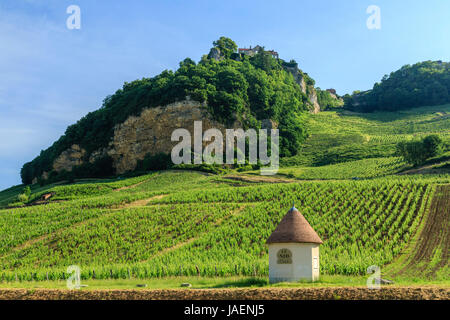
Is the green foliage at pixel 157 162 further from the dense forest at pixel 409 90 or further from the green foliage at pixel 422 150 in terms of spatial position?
the dense forest at pixel 409 90

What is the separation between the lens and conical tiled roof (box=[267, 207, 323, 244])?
2089 cm

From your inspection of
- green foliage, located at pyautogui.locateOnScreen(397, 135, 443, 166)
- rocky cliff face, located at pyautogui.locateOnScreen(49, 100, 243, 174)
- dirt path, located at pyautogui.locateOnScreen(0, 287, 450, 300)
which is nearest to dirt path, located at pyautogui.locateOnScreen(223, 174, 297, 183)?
green foliage, located at pyautogui.locateOnScreen(397, 135, 443, 166)

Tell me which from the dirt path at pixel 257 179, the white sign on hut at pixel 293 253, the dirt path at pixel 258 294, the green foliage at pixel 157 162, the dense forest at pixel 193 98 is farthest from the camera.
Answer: the dense forest at pixel 193 98

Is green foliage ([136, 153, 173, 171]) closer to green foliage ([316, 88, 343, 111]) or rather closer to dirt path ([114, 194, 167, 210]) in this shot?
dirt path ([114, 194, 167, 210])

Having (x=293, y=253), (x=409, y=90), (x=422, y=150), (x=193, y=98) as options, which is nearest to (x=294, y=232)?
(x=293, y=253)

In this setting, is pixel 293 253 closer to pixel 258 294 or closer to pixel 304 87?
pixel 258 294

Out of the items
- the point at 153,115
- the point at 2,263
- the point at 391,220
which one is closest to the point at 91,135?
the point at 153,115

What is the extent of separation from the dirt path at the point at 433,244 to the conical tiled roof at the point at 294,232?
23.5 feet

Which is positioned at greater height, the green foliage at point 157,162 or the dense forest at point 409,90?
the dense forest at point 409,90

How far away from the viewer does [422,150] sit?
63.2 meters

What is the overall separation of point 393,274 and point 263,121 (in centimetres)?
6700

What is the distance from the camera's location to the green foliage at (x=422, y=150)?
207ft

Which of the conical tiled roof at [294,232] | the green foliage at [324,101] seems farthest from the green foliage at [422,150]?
the green foliage at [324,101]

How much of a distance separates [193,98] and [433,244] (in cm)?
5538
